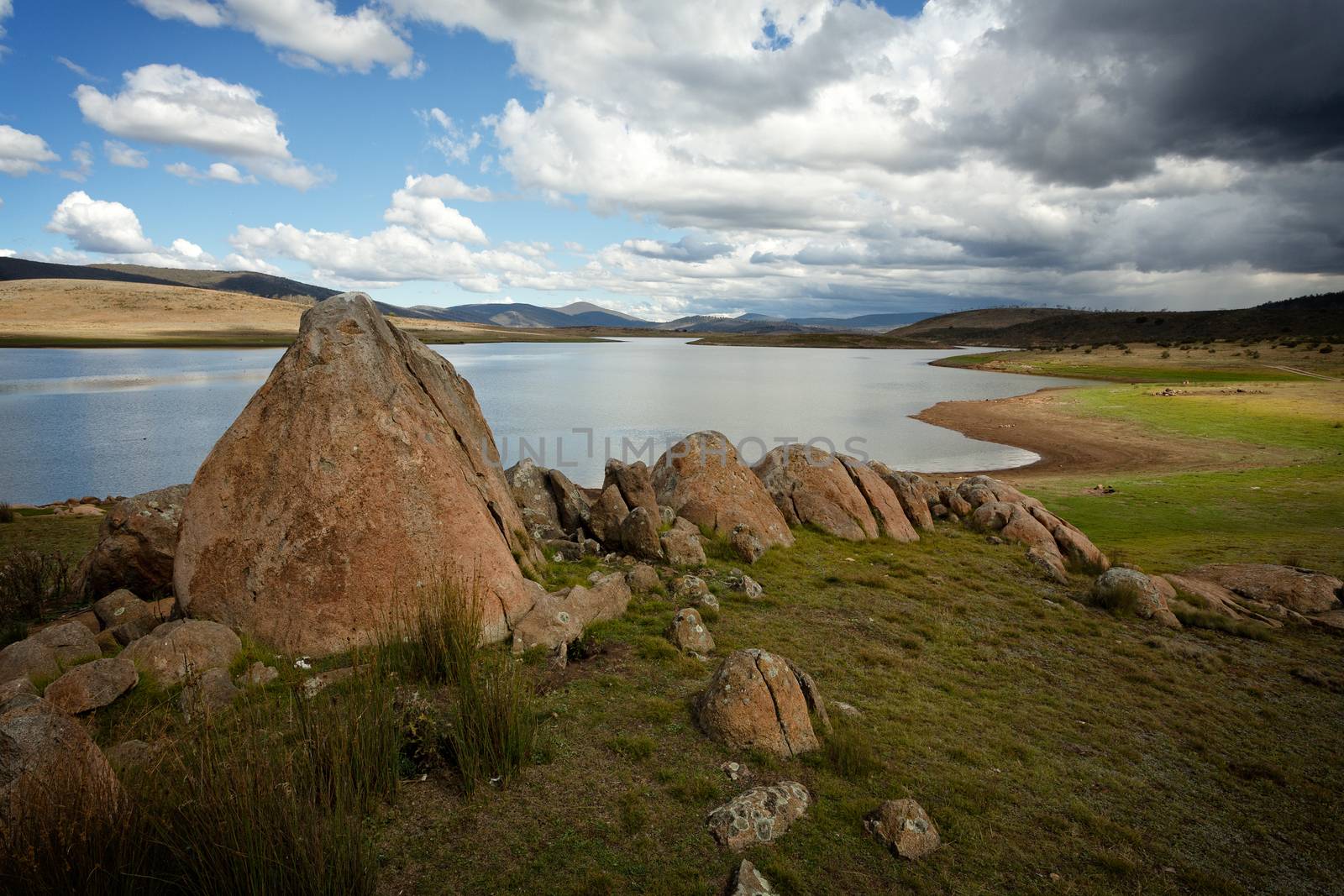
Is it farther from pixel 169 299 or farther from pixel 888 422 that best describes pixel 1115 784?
pixel 169 299

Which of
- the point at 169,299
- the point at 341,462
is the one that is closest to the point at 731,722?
the point at 341,462

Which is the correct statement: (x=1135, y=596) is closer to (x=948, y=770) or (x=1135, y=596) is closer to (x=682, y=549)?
(x=948, y=770)

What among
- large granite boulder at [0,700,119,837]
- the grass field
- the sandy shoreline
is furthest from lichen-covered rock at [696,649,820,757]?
the sandy shoreline

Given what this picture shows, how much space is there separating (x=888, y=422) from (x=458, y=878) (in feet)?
154

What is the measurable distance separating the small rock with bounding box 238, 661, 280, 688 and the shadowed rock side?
0.67 m

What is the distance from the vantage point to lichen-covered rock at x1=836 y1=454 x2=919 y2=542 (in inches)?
706

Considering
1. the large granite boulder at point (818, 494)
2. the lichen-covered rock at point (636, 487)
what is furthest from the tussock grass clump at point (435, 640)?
the large granite boulder at point (818, 494)

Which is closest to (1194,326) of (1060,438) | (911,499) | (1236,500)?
(1060,438)

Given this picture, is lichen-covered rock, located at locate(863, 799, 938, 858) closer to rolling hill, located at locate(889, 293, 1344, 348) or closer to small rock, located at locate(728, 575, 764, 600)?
small rock, located at locate(728, 575, 764, 600)

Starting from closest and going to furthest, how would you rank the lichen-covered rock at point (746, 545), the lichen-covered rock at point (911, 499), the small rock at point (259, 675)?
the small rock at point (259, 675) < the lichen-covered rock at point (746, 545) < the lichen-covered rock at point (911, 499)

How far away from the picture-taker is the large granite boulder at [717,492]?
1592 cm

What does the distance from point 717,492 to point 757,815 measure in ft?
35.4

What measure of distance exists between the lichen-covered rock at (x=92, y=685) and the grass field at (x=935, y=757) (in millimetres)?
211

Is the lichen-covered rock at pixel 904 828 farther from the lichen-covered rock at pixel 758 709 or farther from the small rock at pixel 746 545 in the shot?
the small rock at pixel 746 545
